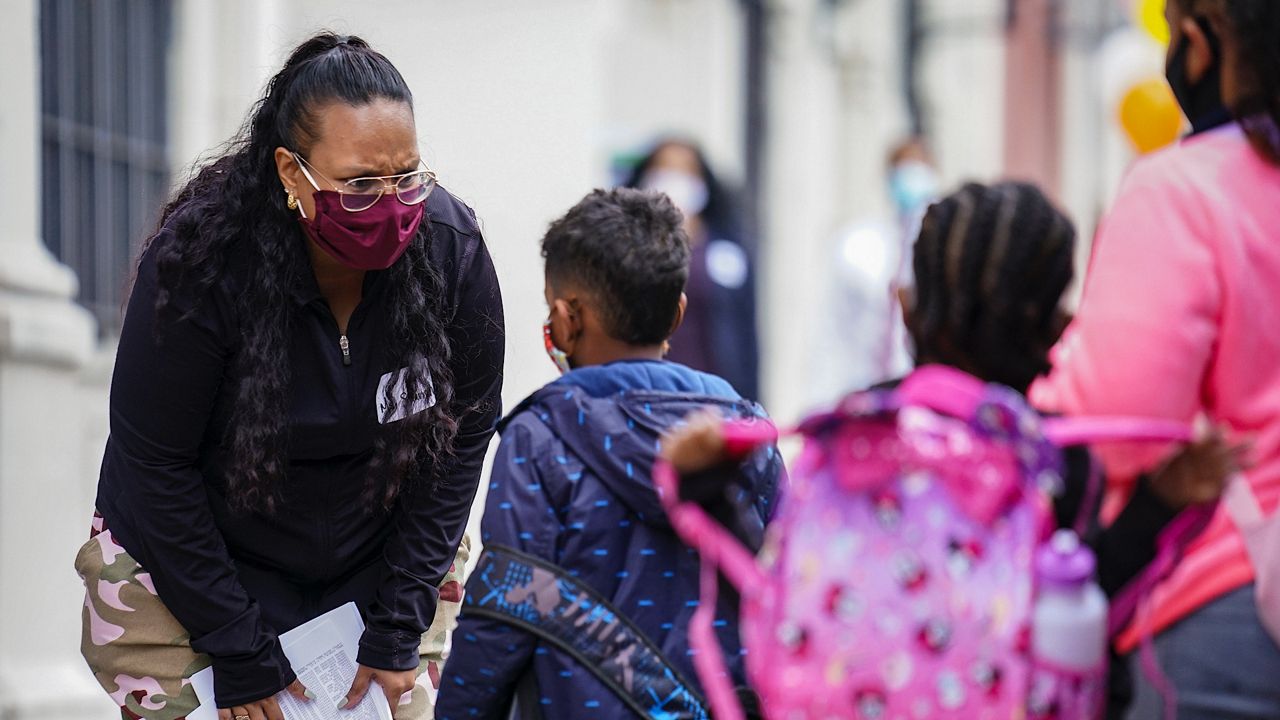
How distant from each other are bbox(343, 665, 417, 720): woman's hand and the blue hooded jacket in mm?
316

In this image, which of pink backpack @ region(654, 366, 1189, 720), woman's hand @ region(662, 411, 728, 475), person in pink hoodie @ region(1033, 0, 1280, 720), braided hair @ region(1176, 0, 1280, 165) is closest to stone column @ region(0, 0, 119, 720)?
woman's hand @ region(662, 411, 728, 475)

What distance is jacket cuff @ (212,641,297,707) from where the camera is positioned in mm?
3297

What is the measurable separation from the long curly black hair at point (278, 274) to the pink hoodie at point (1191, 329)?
1314 millimetres

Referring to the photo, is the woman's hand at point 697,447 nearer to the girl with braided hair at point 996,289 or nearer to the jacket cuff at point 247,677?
the girl with braided hair at point 996,289

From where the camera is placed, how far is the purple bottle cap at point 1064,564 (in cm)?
236

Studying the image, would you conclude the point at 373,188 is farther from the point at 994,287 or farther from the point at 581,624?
the point at 994,287

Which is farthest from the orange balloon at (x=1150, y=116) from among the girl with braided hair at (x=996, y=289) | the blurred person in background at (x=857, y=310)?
the girl with braided hair at (x=996, y=289)

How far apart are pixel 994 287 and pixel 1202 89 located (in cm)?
46

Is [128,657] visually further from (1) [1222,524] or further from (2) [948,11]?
(2) [948,11]

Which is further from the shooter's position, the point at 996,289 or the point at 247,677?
the point at 247,677

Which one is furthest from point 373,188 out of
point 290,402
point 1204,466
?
point 1204,466

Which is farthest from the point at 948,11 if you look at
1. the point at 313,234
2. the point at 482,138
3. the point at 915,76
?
the point at 313,234

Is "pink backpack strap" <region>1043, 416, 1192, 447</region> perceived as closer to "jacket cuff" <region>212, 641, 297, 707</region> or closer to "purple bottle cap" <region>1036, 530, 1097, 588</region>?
"purple bottle cap" <region>1036, 530, 1097, 588</region>

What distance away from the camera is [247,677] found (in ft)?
10.8
